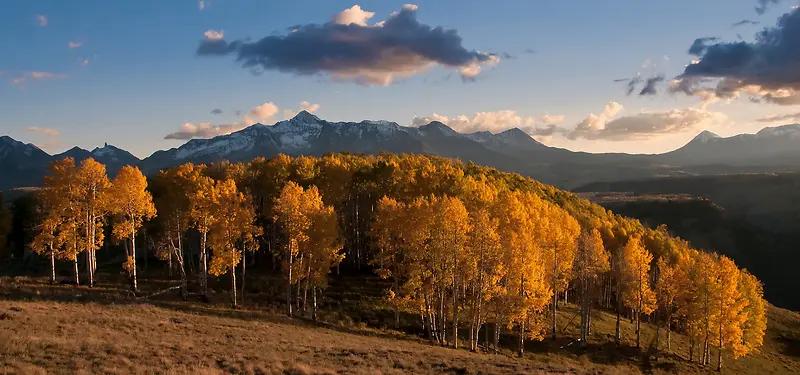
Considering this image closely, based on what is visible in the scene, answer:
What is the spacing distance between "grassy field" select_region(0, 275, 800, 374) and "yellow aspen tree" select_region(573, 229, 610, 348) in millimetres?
2953

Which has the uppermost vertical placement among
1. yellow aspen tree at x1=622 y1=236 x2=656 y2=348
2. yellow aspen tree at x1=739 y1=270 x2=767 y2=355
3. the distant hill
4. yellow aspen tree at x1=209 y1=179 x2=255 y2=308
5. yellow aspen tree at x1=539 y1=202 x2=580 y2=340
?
yellow aspen tree at x1=209 y1=179 x2=255 y2=308

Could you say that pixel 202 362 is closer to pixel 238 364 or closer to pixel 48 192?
pixel 238 364

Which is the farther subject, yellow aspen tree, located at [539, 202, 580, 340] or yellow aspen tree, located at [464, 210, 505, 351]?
yellow aspen tree, located at [539, 202, 580, 340]

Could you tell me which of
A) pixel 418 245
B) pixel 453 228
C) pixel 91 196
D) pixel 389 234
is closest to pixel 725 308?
pixel 453 228

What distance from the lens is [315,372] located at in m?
23.2

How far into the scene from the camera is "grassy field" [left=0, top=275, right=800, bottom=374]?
2231 centimetres

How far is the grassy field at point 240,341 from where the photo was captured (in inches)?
878

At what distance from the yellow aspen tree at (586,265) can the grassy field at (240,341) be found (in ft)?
9.69

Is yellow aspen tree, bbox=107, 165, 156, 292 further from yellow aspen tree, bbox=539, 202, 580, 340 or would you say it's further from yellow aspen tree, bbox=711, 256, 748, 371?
yellow aspen tree, bbox=711, 256, 748, 371

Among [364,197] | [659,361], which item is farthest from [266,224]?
[659,361]

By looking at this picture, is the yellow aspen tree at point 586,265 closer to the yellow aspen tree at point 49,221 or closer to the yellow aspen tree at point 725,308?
the yellow aspen tree at point 725,308

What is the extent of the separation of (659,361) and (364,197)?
43167mm

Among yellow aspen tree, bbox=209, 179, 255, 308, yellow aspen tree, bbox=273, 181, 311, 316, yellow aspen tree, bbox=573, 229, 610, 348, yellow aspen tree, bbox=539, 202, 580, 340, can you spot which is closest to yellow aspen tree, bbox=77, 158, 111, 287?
yellow aspen tree, bbox=209, 179, 255, 308

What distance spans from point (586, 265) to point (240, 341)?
3942 cm
